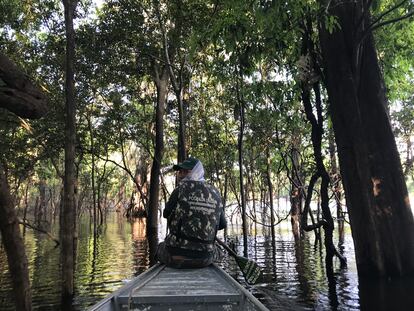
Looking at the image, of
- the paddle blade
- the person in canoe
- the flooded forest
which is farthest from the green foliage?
the paddle blade

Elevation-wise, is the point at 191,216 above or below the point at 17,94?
below

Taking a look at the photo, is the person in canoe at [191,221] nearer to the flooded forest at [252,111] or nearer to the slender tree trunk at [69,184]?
the flooded forest at [252,111]

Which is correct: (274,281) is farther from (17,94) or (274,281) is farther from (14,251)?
(17,94)

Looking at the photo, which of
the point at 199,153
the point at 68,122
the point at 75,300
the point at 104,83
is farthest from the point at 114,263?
the point at 199,153

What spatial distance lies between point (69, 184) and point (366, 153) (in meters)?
6.57

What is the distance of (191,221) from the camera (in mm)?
5645

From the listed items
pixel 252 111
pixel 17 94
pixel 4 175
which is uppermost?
pixel 252 111

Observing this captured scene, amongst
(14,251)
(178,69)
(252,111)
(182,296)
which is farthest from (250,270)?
(178,69)

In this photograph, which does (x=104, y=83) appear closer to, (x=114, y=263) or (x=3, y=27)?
(x=3, y=27)

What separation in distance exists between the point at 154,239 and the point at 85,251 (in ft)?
10.5

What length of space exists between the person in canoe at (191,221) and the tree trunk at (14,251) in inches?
71.9

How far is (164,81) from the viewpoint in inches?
816

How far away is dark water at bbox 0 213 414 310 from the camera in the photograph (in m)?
8.57

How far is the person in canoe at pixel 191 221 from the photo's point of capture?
18.5 feet
